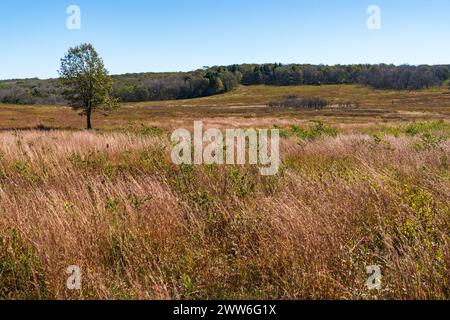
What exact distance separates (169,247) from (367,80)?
169384 millimetres

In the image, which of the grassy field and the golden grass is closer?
the grassy field

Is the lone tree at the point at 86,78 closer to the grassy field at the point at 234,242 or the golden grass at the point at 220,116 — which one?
the golden grass at the point at 220,116

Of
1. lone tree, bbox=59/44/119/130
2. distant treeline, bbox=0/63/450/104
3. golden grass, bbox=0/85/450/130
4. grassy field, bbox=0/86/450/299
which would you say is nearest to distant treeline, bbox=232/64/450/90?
distant treeline, bbox=0/63/450/104

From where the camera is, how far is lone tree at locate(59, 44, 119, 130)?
1467 inches

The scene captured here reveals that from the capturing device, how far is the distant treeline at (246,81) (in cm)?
12962

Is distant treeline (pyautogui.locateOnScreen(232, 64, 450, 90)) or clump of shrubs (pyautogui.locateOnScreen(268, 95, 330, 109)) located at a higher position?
distant treeline (pyautogui.locateOnScreen(232, 64, 450, 90))

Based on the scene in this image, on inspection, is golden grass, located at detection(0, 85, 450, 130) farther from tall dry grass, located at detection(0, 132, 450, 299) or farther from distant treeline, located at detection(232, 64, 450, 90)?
distant treeline, located at detection(232, 64, 450, 90)

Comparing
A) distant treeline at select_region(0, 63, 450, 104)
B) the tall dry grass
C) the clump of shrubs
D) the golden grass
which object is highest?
distant treeline at select_region(0, 63, 450, 104)

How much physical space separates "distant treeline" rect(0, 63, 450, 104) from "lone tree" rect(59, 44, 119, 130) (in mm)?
88496

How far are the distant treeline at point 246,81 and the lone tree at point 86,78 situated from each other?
88496mm

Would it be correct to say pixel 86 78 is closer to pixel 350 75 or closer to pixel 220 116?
pixel 220 116

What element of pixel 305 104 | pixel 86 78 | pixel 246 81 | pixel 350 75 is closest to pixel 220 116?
pixel 86 78
